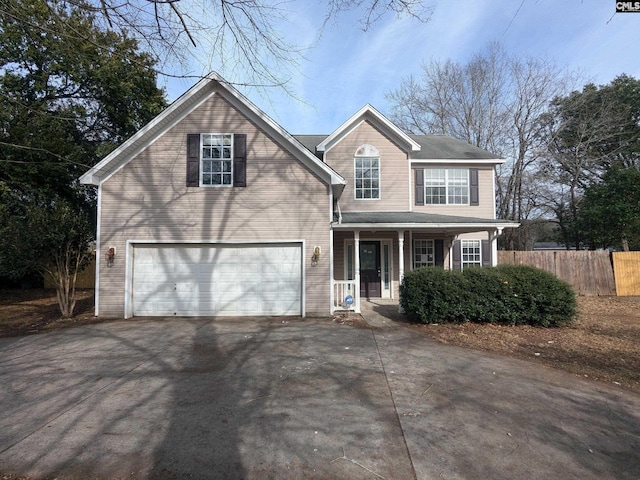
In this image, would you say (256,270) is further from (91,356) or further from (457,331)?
(457,331)

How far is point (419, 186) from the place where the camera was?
13.5 metres

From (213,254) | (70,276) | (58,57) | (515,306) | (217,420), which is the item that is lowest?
(217,420)

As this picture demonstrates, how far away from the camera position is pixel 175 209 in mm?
9836

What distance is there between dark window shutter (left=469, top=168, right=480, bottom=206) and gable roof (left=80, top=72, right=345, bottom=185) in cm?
644

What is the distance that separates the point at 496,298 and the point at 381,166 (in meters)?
6.50

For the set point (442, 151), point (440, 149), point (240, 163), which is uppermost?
point (440, 149)

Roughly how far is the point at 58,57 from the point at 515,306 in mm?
19635

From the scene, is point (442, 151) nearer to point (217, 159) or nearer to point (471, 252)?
point (471, 252)

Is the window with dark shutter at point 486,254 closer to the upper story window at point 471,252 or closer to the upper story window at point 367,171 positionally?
the upper story window at point 471,252

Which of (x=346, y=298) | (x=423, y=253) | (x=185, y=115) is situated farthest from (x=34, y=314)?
(x=423, y=253)

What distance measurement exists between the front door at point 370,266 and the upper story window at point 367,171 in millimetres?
1811

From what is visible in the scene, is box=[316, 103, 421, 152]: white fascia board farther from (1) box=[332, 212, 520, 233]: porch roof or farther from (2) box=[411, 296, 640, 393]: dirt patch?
(2) box=[411, 296, 640, 393]: dirt patch

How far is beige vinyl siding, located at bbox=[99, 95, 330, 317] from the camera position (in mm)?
9781

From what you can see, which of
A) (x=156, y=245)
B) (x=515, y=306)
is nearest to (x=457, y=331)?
(x=515, y=306)
